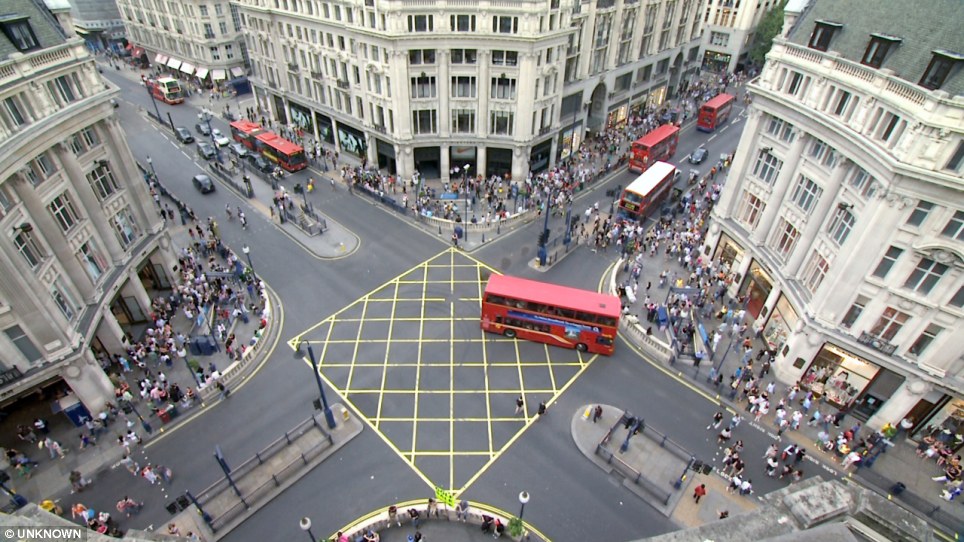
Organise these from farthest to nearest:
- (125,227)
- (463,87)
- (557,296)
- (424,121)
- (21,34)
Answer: (424,121) → (463,87) → (125,227) → (557,296) → (21,34)

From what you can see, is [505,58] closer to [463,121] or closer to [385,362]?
[463,121]

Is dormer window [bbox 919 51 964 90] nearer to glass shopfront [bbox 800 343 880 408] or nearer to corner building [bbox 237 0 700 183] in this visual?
glass shopfront [bbox 800 343 880 408]

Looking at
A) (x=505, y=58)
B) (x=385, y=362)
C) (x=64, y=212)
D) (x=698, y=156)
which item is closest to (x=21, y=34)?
(x=64, y=212)

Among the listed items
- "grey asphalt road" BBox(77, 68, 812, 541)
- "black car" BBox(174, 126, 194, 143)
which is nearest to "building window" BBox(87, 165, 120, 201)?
"grey asphalt road" BBox(77, 68, 812, 541)

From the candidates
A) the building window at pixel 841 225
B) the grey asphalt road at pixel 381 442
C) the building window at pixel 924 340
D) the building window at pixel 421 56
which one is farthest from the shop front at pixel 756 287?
the building window at pixel 421 56

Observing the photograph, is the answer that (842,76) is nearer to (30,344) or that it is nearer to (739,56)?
(30,344)

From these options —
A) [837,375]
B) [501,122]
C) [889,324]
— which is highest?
[501,122]

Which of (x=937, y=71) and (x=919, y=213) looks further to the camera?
(x=919, y=213)
